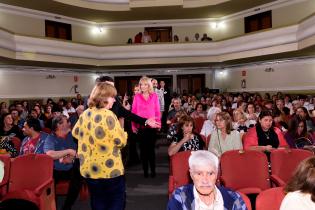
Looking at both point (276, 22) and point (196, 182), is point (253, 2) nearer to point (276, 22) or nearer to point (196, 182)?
point (276, 22)

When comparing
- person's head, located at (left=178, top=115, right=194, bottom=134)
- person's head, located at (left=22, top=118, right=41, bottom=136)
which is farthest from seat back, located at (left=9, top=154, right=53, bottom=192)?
person's head, located at (left=178, top=115, right=194, bottom=134)

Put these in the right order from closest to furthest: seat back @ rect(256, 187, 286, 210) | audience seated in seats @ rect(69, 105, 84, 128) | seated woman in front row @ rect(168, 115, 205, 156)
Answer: seat back @ rect(256, 187, 286, 210)
seated woman in front row @ rect(168, 115, 205, 156)
audience seated in seats @ rect(69, 105, 84, 128)

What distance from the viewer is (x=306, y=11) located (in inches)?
561

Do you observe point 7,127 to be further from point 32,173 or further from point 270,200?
point 270,200

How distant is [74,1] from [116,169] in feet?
47.1

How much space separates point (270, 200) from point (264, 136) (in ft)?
7.03

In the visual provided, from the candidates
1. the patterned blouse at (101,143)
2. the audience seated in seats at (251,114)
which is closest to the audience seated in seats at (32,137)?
the patterned blouse at (101,143)

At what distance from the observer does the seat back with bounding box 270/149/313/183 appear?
3.78 m

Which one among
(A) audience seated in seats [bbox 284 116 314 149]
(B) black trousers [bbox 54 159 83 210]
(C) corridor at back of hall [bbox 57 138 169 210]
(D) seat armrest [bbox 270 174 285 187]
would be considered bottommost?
(C) corridor at back of hall [bbox 57 138 169 210]

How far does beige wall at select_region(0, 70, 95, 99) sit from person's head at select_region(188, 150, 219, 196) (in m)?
13.6

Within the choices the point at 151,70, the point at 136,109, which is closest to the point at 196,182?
the point at 136,109

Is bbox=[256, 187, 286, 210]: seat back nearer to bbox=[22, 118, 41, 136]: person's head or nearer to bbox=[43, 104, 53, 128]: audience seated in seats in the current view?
bbox=[22, 118, 41, 136]: person's head

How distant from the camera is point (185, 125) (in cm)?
464

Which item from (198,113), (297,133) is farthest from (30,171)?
(198,113)
